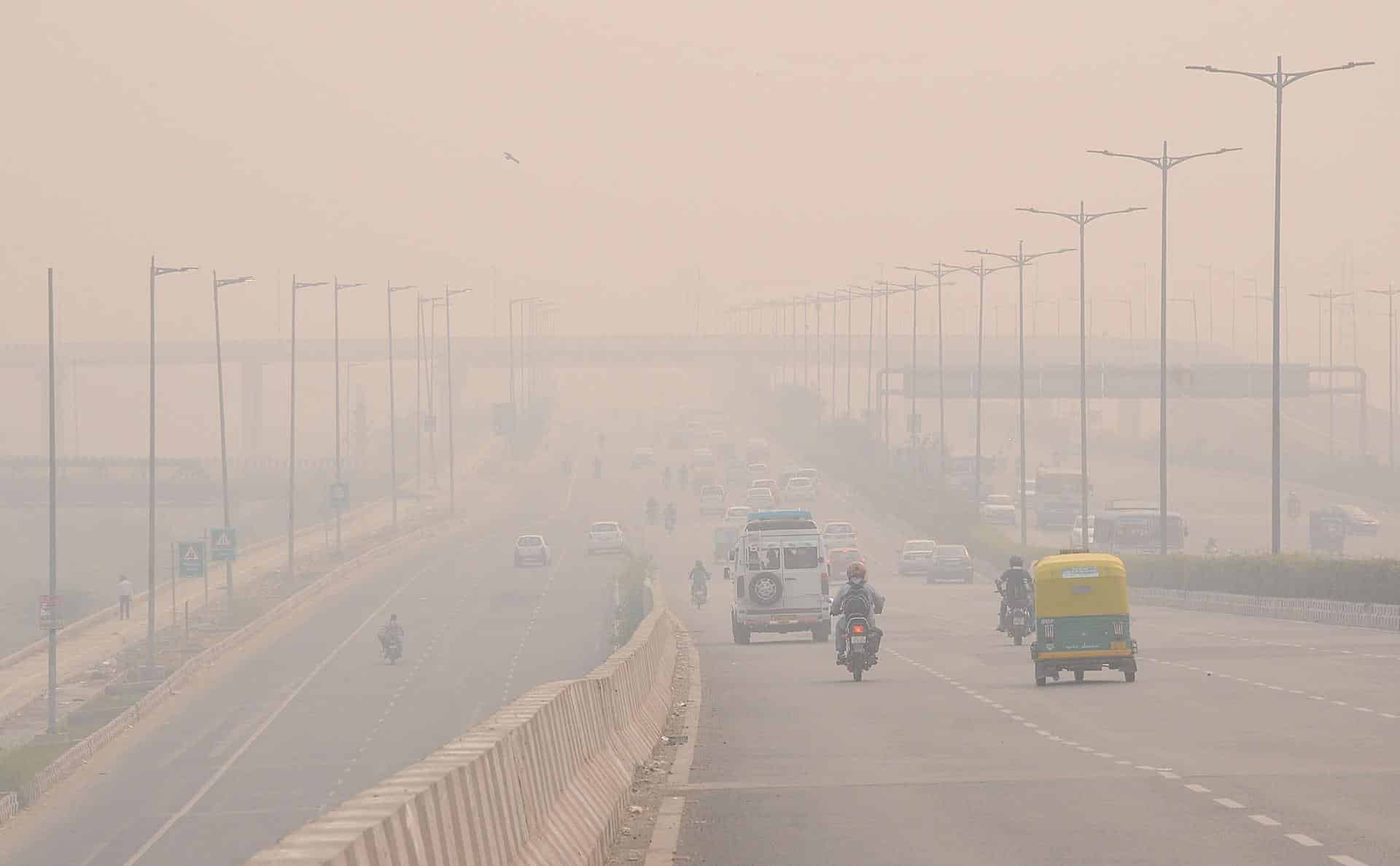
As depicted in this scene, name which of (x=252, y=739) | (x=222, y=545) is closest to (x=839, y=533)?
(x=222, y=545)

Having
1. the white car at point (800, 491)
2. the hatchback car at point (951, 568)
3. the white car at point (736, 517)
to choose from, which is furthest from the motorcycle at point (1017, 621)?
the white car at point (800, 491)

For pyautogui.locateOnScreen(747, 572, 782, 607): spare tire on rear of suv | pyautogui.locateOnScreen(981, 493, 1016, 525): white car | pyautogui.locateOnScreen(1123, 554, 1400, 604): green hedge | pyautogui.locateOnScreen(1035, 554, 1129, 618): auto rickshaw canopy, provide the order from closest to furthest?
pyautogui.locateOnScreen(1035, 554, 1129, 618): auto rickshaw canopy → pyautogui.locateOnScreen(1123, 554, 1400, 604): green hedge → pyautogui.locateOnScreen(747, 572, 782, 607): spare tire on rear of suv → pyautogui.locateOnScreen(981, 493, 1016, 525): white car

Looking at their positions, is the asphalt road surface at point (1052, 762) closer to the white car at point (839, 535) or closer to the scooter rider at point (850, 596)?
the scooter rider at point (850, 596)

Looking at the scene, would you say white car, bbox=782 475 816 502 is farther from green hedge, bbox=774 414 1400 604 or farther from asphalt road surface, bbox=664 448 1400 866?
asphalt road surface, bbox=664 448 1400 866

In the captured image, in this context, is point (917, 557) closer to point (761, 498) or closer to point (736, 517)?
point (736, 517)

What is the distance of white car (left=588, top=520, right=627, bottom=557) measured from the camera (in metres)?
104

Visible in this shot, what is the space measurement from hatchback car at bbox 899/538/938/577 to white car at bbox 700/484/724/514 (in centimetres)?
3387

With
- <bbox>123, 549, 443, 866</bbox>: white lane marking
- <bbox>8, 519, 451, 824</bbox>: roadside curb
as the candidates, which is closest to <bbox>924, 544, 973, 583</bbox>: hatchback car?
<bbox>123, 549, 443, 866</bbox>: white lane marking

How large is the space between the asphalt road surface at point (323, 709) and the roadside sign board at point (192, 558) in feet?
10.5

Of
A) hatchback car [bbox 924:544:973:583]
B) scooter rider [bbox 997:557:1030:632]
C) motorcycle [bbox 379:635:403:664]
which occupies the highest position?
scooter rider [bbox 997:557:1030:632]

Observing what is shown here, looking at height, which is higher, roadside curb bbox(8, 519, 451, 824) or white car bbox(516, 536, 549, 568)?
white car bbox(516, 536, 549, 568)

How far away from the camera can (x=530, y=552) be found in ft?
328

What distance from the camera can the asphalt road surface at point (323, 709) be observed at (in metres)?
45.2

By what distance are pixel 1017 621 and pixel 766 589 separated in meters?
7.07
